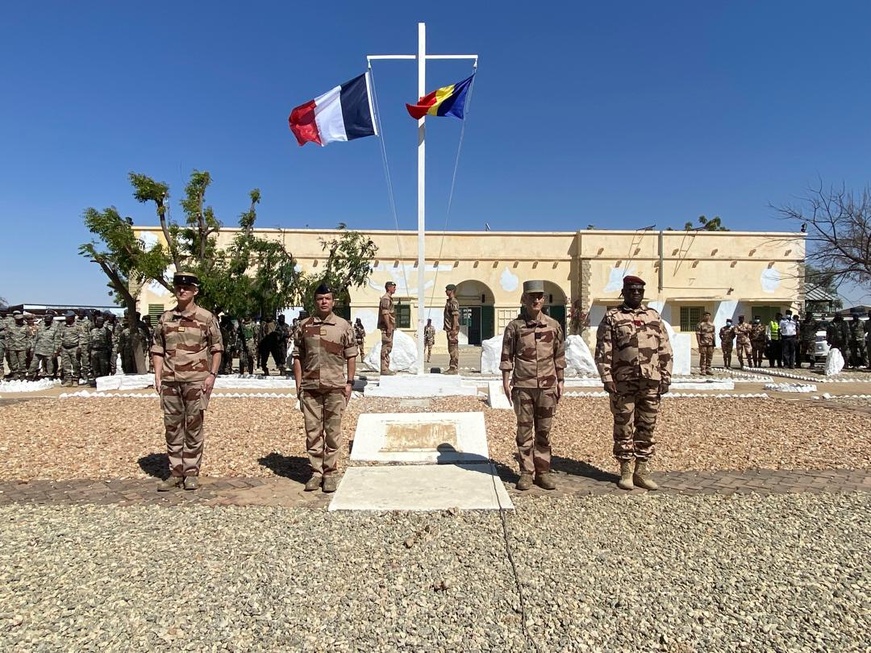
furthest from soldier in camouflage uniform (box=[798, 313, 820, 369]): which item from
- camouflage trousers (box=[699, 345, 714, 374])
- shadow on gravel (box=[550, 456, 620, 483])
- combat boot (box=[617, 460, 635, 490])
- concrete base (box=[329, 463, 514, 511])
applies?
concrete base (box=[329, 463, 514, 511])

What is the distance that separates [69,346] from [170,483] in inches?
424

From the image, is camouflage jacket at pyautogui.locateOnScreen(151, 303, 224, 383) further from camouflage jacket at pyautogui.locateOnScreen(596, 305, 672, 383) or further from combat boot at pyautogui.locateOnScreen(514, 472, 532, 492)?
camouflage jacket at pyautogui.locateOnScreen(596, 305, 672, 383)

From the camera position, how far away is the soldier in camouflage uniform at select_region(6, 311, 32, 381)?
47.3 ft

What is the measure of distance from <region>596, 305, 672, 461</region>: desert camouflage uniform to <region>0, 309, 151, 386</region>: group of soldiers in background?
12.5 m

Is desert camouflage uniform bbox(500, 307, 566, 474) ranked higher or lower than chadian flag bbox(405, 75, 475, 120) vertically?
lower

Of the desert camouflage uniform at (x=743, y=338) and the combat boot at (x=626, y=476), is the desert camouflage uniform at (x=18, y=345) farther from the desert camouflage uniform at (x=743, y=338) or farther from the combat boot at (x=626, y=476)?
the desert camouflage uniform at (x=743, y=338)

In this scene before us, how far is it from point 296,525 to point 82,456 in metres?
3.46

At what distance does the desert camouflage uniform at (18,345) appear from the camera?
14.4 metres

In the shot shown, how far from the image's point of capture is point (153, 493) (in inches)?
193

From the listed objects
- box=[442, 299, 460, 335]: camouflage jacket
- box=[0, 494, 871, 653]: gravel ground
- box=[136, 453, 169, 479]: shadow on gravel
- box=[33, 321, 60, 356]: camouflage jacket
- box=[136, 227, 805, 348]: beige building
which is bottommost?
box=[0, 494, 871, 653]: gravel ground

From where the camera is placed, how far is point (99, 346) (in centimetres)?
1406

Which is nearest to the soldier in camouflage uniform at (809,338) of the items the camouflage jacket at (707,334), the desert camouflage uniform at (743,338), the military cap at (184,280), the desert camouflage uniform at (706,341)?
the desert camouflage uniform at (743,338)

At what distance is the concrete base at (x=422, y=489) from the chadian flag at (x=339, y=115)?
639 cm

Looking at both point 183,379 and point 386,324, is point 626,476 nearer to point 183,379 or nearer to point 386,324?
point 183,379
